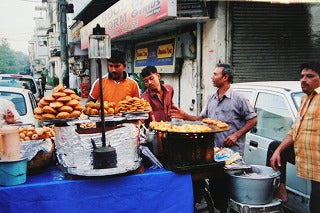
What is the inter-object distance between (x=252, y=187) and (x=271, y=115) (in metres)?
2.19

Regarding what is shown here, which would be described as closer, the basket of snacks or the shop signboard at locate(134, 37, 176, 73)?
the basket of snacks

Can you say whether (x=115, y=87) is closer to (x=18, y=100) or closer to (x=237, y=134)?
(x=237, y=134)

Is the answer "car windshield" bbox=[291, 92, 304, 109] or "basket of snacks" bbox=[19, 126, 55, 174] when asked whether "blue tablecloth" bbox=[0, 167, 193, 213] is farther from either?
"car windshield" bbox=[291, 92, 304, 109]

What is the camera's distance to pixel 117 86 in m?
4.42

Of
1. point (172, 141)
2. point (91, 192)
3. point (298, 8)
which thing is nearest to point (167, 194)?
point (172, 141)

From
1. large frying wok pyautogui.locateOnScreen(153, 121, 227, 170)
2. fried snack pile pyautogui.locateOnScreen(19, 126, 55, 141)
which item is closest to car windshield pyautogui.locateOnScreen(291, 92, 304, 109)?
large frying wok pyautogui.locateOnScreen(153, 121, 227, 170)

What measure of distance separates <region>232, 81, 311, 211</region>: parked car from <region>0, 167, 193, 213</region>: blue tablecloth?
1958 mm

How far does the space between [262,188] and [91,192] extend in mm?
1552

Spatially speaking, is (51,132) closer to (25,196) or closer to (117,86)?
(25,196)

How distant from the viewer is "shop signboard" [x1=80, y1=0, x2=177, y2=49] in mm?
7666

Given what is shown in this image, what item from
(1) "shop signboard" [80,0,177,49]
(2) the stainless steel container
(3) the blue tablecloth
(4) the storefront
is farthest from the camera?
(4) the storefront

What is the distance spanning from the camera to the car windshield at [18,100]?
6979mm

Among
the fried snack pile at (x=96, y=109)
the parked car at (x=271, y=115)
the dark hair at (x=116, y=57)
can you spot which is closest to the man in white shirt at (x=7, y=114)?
the dark hair at (x=116, y=57)

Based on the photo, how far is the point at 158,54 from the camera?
12438 mm
